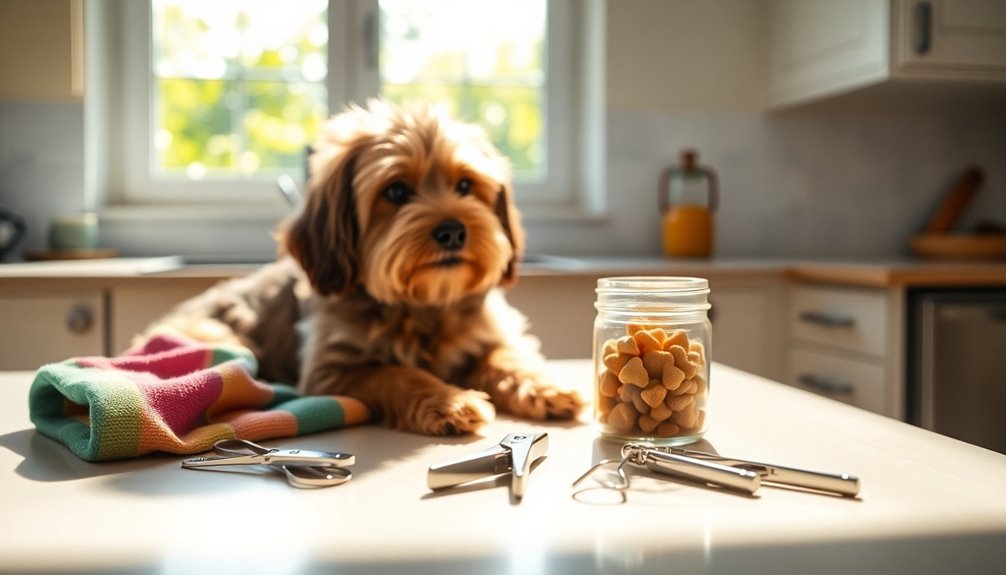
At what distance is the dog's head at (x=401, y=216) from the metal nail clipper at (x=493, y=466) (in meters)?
0.53

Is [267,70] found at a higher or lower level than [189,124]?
higher

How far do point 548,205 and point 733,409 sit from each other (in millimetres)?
2443

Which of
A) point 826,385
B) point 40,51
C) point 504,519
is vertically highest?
point 40,51

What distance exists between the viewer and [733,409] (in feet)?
3.11

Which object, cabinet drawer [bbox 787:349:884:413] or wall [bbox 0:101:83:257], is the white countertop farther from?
wall [bbox 0:101:83:257]

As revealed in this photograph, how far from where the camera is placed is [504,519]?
1.93 ft

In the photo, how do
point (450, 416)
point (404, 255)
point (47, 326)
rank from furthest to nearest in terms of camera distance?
point (47, 326), point (404, 255), point (450, 416)

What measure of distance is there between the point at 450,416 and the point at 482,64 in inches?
102

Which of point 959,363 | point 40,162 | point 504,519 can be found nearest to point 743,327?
point 959,363

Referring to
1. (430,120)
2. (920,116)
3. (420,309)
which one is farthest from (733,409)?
(920,116)

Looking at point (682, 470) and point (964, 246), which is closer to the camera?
point (682, 470)

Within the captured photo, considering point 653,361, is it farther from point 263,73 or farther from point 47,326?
point 263,73

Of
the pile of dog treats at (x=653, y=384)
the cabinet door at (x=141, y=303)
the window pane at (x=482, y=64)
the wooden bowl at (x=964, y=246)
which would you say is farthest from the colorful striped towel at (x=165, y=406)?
the wooden bowl at (x=964, y=246)

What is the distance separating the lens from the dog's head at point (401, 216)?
1246mm
